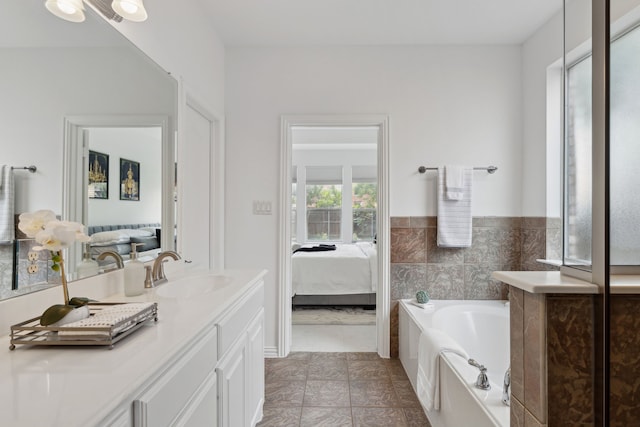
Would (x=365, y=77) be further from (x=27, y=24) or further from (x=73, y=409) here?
(x=73, y=409)

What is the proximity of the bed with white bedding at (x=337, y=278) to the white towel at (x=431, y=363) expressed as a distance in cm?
204

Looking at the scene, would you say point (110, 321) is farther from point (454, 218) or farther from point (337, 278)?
point (337, 278)

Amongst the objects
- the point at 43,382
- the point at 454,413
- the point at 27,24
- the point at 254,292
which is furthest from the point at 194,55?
the point at 454,413

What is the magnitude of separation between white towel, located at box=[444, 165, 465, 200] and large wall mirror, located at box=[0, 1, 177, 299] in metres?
2.07

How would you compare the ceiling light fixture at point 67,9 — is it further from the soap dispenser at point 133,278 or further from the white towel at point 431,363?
the white towel at point 431,363

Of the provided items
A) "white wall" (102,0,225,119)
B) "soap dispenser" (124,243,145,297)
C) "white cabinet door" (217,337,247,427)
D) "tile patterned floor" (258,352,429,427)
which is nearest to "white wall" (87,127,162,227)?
"soap dispenser" (124,243,145,297)

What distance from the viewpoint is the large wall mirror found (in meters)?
1.01

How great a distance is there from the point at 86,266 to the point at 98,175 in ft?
1.21

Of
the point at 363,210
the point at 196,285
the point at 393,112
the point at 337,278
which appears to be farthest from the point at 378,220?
the point at 363,210

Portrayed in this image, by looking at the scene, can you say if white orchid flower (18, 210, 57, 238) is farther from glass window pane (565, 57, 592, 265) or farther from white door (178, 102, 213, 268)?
glass window pane (565, 57, 592, 265)

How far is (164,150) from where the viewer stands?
1.86m

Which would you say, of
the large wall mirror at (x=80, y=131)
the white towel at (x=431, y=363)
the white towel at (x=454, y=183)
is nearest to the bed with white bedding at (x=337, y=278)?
the white towel at (x=454, y=183)

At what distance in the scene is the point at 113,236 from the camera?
149cm

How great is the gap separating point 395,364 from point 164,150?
229 centimetres
